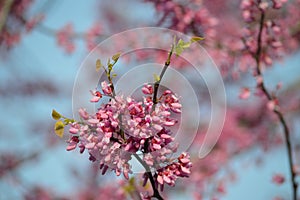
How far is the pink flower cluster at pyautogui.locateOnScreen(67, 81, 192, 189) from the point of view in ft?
4.33

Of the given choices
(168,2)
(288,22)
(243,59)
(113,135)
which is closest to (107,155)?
(113,135)

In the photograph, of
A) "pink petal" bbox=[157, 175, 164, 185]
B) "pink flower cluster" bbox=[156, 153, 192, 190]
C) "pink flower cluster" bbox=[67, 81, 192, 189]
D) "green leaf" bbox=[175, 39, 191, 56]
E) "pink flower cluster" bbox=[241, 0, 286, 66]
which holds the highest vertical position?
"pink flower cluster" bbox=[241, 0, 286, 66]

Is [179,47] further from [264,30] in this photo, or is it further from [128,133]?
[264,30]

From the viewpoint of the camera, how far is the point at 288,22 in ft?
14.6

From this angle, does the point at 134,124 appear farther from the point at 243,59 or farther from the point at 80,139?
the point at 243,59

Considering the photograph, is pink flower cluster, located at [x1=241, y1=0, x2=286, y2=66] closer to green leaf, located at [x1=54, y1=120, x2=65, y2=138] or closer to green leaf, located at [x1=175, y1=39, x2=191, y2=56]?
green leaf, located at [x1=175, y1=39, x2=191, y2=56]

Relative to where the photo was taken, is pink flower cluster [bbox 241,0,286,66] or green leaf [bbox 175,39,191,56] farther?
pink flower cluster [bbox 241,0,286,66]

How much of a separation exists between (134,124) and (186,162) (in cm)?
23

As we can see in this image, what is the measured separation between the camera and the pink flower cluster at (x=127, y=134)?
132cm

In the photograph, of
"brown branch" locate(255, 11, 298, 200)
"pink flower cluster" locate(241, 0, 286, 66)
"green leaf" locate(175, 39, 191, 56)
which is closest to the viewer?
"green leaf" locate(175, 39, 191, 56)

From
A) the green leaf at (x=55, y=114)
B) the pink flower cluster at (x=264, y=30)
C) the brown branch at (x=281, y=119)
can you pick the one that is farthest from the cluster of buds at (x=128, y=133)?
the pink flower cluster at (x=264, y=30)

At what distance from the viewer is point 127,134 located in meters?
1.35

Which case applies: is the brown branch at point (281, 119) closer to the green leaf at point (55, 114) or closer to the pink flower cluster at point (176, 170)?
A: the pink flower cluster at point (176, 170)

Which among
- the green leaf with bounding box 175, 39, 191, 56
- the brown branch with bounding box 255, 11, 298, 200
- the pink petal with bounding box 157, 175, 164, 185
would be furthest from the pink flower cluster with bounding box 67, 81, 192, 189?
the brown branch with bounding box 255, 11, 298, 200
